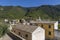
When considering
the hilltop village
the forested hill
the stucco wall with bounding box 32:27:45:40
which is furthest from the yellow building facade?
the forested hill

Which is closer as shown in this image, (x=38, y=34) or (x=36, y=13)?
(x=38, y=34)

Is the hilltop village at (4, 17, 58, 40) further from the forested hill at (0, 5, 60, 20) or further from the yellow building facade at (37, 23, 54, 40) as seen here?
the forested hill at (0, 5, 60, 20)

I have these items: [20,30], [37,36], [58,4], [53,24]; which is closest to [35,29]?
[37,36]

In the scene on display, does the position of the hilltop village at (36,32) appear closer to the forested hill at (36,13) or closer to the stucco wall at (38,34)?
the stucco wall at (38,34)

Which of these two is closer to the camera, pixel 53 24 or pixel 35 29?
pixel 35 29

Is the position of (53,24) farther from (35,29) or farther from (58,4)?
(58,4)

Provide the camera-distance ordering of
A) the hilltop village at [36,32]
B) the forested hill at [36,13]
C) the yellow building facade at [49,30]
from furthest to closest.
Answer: the forested hill at [36,13] → the yellow building facade at [49,30] → the hilltop village at [36,32]

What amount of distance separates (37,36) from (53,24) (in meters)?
8.27

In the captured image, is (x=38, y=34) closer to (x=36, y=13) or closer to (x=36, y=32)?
(x=36, y=32)

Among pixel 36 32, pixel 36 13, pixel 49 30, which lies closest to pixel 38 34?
pixel 36 32

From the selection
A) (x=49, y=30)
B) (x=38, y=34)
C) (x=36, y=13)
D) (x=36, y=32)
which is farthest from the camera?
(x=36, y=13)

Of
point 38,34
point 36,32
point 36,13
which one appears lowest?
point 38,34

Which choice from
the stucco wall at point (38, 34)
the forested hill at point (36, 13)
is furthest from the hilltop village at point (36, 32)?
the forested hill at point (36, 13)

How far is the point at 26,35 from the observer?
105 feet
